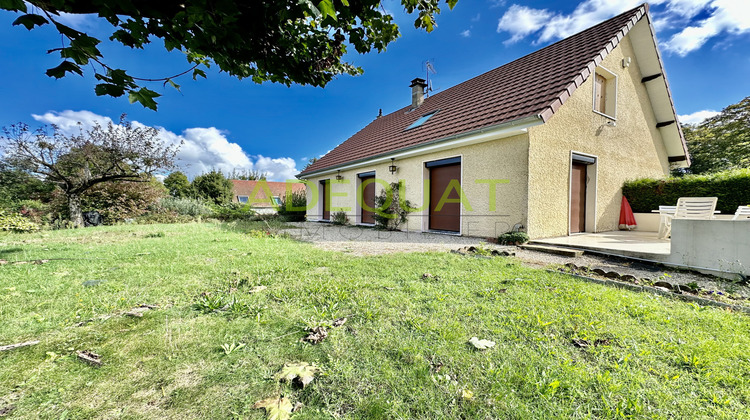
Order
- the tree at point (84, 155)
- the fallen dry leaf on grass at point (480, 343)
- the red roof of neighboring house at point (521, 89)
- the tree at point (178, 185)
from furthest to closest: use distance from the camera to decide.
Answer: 1. the tree at point (178, 185)
2. the tree at point (84, 155)
3. the red roof of neighboring house at point (521, 89)
4. the fallen dry leaf on grass at point (480, 343)

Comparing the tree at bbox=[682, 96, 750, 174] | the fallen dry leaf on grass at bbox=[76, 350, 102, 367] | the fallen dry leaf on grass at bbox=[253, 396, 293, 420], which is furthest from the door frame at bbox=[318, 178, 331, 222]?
the tree at bbox=[682, 96, 750, 174]

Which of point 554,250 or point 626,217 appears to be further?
point 626,217

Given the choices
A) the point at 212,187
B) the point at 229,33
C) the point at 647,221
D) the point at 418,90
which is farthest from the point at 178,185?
the point at 647,221

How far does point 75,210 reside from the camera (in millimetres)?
10047

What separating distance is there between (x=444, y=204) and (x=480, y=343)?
7.06 m

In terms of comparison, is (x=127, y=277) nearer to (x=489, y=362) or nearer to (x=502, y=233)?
(x=489, y=362)

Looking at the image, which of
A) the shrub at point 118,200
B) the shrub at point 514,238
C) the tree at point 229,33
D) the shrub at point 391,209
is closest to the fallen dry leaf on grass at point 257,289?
the tree at point 229,33

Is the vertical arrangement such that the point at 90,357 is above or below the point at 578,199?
below

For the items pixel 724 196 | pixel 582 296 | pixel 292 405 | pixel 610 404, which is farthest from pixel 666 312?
pixel 724 196

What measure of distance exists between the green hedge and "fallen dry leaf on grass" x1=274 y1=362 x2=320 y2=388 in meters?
11.6

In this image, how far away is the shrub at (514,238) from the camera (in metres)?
6.30

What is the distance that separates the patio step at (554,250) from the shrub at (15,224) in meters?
14.0

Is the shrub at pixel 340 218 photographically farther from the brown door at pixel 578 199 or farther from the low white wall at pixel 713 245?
the low white wall at pixel 713 245

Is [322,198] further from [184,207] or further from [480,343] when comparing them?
[480,343]
